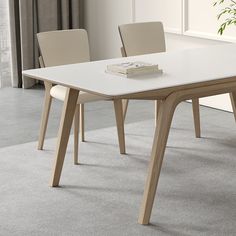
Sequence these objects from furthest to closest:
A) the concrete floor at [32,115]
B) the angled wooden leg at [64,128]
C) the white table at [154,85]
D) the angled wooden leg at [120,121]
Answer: the concrete floor at [32,115] → the angled wooden leg at [120,121] → the angled wooden leg at [64,128] → the white table at [154,85]

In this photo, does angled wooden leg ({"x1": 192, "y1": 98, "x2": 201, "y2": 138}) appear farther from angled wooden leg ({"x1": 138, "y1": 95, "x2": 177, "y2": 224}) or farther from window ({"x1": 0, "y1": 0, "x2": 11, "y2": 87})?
window ({"x1": 0, "y1": 0, "x2": 11, "y2": 87})

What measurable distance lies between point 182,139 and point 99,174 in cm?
85

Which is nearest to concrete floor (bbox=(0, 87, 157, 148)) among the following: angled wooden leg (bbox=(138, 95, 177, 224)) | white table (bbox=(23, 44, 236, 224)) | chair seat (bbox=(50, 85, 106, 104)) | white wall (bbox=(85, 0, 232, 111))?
white wall (bbox=(85, 0, 232, 111))

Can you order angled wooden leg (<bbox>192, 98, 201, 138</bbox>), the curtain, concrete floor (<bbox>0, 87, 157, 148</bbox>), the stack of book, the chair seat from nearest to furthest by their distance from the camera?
the stack of book
the chair seat
angled wooden leg (<bbox>192, 98, 201, 138</bbox>)
concrete floor (<bbox>0, 87, 157, 148</bbox>)
the curtain

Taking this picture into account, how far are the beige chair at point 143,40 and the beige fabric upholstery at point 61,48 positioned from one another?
1.00 ft

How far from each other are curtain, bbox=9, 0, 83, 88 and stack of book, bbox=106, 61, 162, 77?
9.01 feet

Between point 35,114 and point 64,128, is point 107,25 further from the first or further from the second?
point 64,128

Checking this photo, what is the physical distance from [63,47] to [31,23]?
6.59 ft

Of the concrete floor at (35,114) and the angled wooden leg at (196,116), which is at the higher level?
the angled wooden leg at (196,116)

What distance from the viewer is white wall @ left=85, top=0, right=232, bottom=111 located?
5.77 m

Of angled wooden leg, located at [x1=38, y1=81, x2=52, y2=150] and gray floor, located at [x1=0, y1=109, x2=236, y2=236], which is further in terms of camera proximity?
angled wooden leg, located at [x1=38, y1=81, x2=52, y2=150]

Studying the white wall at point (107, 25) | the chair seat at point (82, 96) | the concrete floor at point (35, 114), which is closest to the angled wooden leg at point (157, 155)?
the chair seat at point (82, 96)

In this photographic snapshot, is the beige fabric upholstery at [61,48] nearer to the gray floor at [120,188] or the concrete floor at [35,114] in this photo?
the gray floor at [120,188]

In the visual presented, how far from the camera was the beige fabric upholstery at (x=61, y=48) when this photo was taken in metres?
4.00
